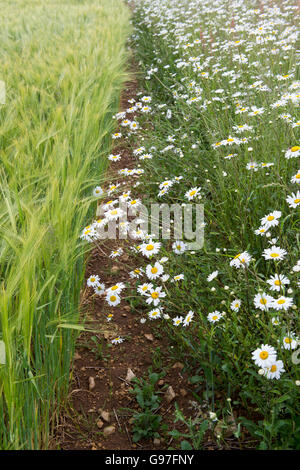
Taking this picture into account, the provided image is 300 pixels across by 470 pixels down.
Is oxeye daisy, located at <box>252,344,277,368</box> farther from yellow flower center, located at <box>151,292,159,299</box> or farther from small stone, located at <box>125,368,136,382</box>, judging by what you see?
small stone, located at <box>125,368,136,382</box>

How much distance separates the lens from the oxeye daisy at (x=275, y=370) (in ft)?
3.98

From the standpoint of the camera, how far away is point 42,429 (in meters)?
1.34

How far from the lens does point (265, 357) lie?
123cm

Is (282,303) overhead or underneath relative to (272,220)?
underneath

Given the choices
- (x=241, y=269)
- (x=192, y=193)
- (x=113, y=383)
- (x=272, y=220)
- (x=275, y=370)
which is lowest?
(x=113, y=383)

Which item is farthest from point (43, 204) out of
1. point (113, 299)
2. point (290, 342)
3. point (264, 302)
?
point (290, 342)

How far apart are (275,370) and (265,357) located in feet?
0.14

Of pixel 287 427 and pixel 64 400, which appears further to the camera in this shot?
pixel 64 400

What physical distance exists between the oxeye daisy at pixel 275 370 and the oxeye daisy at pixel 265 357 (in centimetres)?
2

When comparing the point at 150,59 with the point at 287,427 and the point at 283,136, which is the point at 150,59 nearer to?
the point at 283,136

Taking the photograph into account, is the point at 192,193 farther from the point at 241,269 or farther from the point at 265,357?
the point at 265,357

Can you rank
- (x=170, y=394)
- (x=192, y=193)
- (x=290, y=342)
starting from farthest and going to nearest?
(x=192, y=193) < (x=170, y=394) < (x=290, y=342)
